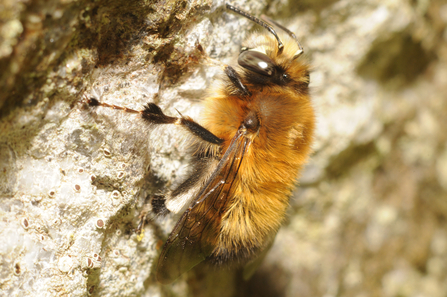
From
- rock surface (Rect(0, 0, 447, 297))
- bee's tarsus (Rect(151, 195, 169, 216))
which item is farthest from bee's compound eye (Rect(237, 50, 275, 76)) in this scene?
bee's tarsus (Rect(151, 195, 169, 216))

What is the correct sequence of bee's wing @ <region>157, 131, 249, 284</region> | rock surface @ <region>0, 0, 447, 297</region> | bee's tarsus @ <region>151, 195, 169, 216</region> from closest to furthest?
rock surface @ <region>0, 0, 447, 297</region>, bee's wing @ <region>157, 131, 249, 284</region>, bee's tarsus @ <region>151, 195, 169, 216</region>

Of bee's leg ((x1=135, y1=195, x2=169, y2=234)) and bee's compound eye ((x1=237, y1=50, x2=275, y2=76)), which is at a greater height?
bee's compound eye ((x1=237, y1=50, x2=275, y2=76))

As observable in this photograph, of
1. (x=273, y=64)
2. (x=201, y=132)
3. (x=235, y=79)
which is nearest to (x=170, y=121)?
(x=201, y=132)

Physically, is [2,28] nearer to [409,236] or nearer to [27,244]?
[27,244]

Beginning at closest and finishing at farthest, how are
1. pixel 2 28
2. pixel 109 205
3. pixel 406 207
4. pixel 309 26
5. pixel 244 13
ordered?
pixel 2 28, pixel 109 205, pixel 244 13, pixel 309 26, pixel 406 207

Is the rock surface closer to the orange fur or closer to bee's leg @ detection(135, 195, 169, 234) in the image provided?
bee's leg @ detection(135, 195, 169, 234)

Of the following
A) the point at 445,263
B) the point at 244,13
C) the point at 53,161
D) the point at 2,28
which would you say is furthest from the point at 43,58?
the point at 445,263

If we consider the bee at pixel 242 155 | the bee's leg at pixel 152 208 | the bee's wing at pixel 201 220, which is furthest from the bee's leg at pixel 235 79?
the bee's leg at pixel 152 208
